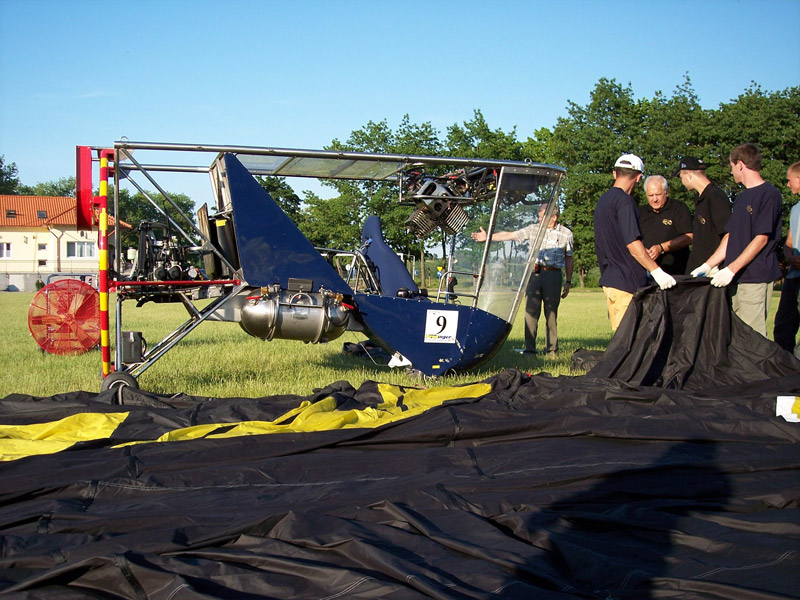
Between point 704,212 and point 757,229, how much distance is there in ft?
2.49

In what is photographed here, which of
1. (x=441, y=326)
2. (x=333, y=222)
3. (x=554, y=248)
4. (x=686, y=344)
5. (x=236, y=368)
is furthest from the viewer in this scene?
(x=333, y=222)

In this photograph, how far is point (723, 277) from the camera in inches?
224

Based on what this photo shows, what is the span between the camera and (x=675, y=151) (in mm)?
43812

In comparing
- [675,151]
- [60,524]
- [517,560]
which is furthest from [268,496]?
[675,151]

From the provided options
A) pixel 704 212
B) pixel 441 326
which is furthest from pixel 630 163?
pixel 441 326

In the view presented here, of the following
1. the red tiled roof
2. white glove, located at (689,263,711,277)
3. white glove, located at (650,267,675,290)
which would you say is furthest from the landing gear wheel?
the red tiled roof

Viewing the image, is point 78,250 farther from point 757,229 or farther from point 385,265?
point 757,229

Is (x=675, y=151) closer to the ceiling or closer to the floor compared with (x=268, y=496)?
closer to the ceiling

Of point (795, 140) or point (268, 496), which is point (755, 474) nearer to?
point (268, 496)

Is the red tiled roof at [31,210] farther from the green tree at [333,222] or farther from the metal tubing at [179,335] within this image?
the metal tubing at [179,335]

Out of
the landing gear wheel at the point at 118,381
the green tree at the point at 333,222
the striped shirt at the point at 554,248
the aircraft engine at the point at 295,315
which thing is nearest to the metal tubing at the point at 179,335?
the aircraft engine at the point at 295,315

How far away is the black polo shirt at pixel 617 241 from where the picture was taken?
6.14 m

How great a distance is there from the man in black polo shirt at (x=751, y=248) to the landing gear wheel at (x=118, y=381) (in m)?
4.83

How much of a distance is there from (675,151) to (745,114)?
477cm
